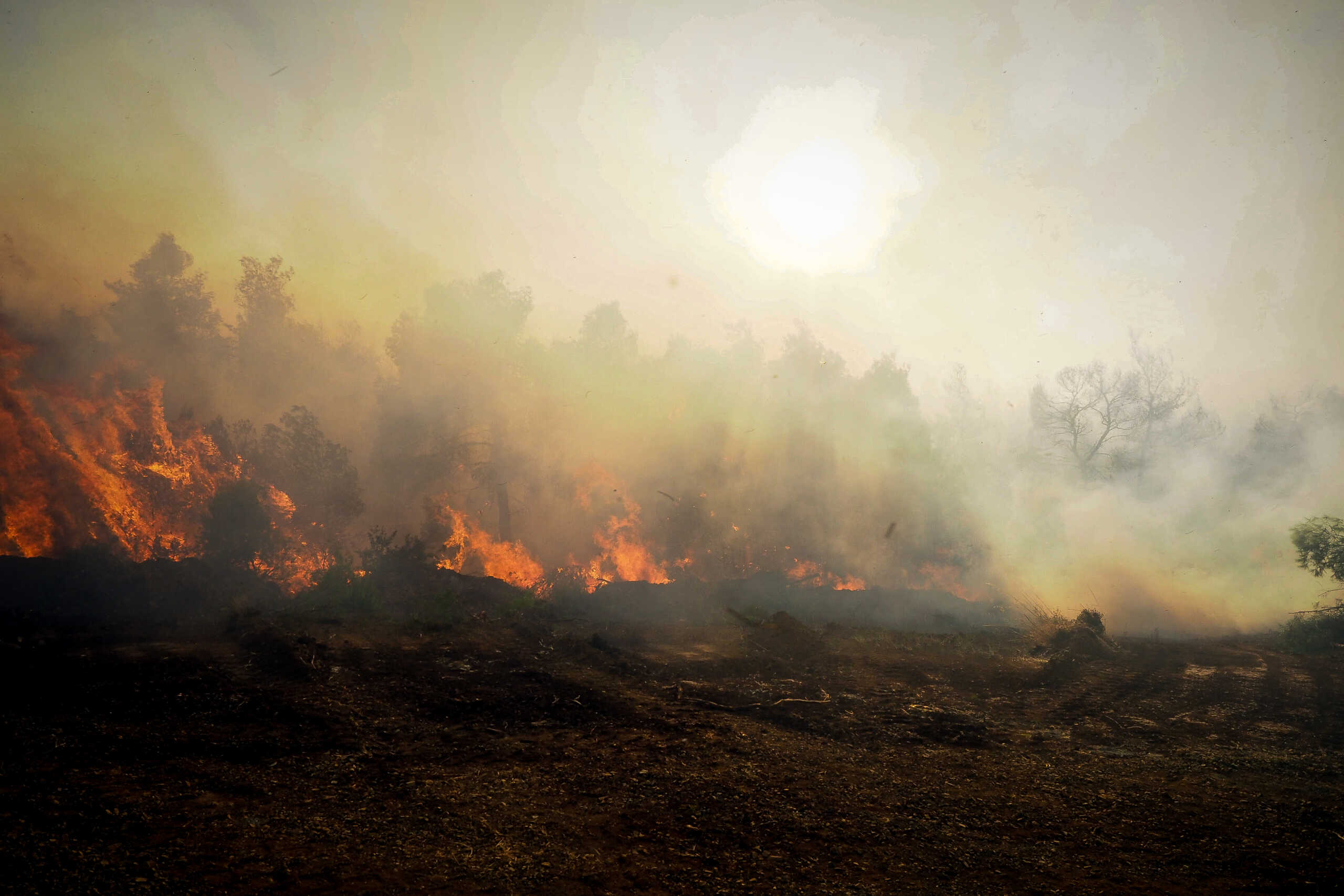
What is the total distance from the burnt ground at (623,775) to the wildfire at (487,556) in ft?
32.0

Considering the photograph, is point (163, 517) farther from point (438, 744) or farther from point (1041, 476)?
point (1041, 476)

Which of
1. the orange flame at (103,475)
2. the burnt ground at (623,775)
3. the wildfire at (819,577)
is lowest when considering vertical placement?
the burnt ground at (623,775)

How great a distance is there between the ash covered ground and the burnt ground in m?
0.04

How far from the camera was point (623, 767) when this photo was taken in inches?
305

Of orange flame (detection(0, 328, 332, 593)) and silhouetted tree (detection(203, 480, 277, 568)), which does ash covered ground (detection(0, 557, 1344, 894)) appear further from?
silhouetted tree (detection(203, 480, 277, 568))

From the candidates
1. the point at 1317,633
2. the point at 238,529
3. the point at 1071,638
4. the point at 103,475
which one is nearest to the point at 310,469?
the point at 238,529

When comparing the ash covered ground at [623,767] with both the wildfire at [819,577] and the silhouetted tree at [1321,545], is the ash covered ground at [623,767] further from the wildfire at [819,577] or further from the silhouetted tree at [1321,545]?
the wildfire at [819,577]

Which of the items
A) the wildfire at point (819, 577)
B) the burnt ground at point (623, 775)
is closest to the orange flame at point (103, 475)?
the burnt ground at point (623, 775)

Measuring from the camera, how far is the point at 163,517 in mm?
19109

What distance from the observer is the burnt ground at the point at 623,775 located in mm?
5254

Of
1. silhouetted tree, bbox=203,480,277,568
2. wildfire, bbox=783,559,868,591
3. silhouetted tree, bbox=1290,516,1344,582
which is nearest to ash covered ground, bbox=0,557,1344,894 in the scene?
silhouetted tree, bbox=203,480,277,568

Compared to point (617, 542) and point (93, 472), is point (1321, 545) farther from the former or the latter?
point (93, 472)

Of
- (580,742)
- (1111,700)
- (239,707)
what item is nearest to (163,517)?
(239,707)

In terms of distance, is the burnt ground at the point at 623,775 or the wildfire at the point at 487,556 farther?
the wildfire at the point at 487,556
